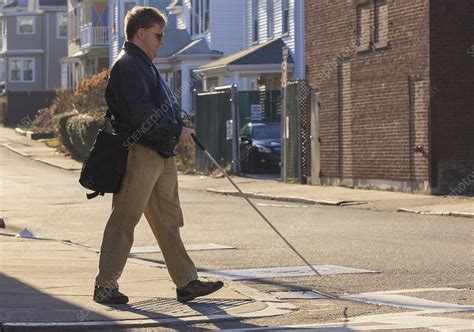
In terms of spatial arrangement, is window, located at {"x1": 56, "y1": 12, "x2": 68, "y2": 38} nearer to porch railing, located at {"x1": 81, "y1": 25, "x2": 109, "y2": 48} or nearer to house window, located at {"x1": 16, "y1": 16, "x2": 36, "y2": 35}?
house window, located at {"x1": 16, "y1": 16, "x2": 36, "y2": 35}

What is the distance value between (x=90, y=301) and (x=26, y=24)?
79380 mm

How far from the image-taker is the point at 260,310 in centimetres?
929

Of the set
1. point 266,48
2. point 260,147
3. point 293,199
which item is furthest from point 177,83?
point 293,199

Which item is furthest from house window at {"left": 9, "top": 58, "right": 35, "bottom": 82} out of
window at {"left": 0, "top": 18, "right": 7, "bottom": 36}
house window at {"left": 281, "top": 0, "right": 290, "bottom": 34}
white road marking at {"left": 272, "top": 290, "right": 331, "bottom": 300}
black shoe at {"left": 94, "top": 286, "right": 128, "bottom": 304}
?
black shoe at {"left": 94, "top": 286, "right": 128, "bottom": 304}

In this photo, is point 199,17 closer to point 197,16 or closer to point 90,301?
point 197,16

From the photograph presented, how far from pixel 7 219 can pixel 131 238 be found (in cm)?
1175

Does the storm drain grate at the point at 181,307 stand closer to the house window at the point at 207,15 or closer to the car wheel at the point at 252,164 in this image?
the car wheel at the point at 252,164

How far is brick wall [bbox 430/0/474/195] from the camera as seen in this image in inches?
Result: 991

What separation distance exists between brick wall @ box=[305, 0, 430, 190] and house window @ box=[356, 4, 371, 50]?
0.02 m

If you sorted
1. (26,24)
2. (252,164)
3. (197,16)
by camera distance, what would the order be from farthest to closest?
(26,24), (197,16), (252,164)

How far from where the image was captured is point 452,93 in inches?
1001

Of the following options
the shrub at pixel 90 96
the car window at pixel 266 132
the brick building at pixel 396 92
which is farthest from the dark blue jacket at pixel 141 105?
the shrub at pixel 90 96

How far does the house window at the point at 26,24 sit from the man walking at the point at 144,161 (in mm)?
78581

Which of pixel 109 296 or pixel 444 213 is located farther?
pixel 444 213
